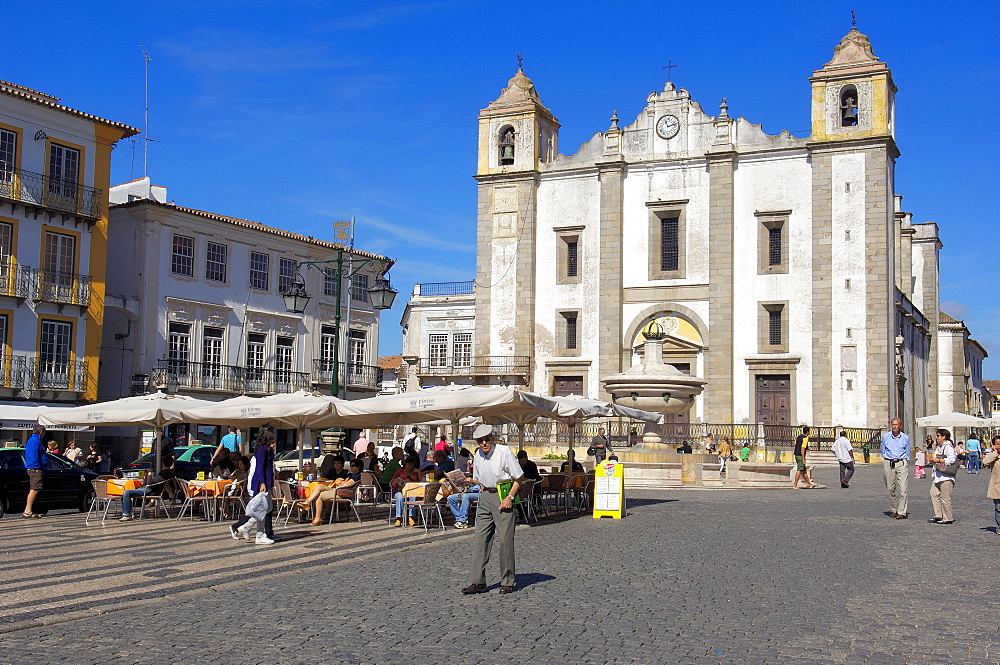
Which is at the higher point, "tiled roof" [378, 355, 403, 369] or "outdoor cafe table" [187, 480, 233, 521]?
"tiled roof" [378, 355, 403, 369]

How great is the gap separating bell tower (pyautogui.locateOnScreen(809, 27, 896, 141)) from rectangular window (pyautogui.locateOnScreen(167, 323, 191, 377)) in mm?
26232

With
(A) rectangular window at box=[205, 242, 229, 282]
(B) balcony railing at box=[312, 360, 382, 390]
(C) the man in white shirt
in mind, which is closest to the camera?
(C) the man in white shirt

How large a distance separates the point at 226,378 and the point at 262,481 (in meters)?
28.8

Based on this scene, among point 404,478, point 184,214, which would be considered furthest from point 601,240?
point 404,478

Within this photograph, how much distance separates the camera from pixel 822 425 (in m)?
44.7

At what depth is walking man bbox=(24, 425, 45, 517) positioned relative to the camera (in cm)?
1883

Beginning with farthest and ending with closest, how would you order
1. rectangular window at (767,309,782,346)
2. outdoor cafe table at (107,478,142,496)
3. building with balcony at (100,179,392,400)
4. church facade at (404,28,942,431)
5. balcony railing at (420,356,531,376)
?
balcony railing at (420,356,531,376), rectangular window at (767,309,782,346), church facade at (404,28,942,431), building with balcony at (100,179,392,400), outdoor cafe table at (107,478,142,496)

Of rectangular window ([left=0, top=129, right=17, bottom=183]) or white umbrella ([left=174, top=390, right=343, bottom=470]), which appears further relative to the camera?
rectangular window ([left=0, top=129, right=17, bottom=183])

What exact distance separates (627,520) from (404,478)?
11.9ft

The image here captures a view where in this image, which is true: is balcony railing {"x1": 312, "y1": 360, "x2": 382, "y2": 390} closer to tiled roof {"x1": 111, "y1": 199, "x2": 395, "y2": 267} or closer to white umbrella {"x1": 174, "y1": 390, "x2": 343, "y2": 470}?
tiled roof {"x1": 111, "y1": 199, "x2": 395, "y2": 267}

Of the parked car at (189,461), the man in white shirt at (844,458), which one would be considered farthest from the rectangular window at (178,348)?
the man in white shirt at (844,458)

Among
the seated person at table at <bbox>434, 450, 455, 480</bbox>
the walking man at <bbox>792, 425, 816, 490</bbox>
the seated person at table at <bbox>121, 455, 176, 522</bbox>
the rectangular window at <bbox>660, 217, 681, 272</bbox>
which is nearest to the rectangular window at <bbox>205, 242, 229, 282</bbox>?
the rectangular window at <bbox>660, 217, 681, 272</bbox>

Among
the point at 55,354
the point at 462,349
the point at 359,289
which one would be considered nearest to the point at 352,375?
the point at 359,289

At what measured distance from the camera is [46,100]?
35.5 m
